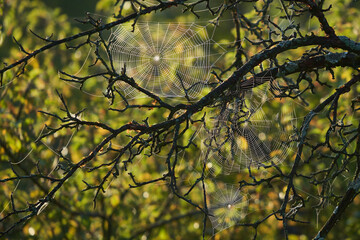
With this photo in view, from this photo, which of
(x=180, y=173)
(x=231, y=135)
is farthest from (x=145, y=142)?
(x=180, y=173)

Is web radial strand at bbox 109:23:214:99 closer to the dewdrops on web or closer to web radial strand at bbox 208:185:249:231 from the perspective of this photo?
the dewdrops on web

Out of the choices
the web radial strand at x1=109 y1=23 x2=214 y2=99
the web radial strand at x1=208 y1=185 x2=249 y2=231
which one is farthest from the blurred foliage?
the web radial strand at x1=109 y1=23 x2=214 y2=99

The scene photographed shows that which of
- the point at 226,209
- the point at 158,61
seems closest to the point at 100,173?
the point at 158,61

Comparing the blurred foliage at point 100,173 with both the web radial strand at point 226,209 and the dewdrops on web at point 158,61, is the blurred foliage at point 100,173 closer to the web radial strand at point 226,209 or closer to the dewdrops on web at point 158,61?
the web radial strand at point 226,209

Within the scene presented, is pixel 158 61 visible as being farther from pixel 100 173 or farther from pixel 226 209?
pixel 226 209

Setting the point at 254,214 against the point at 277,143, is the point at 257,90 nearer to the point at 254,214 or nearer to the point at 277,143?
the point at 277,143

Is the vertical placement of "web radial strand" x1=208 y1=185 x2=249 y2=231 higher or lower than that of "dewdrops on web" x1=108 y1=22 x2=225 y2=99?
lower

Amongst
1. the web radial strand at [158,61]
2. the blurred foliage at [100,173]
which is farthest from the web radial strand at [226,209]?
the web radial strand at [158,61]

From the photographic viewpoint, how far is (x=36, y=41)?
6840 mm

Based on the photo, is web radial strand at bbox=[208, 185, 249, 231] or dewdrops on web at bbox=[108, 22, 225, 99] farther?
web radial strand at bbox=[208, 185, 249, 231]

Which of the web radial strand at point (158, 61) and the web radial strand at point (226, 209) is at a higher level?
the web radial strand at point (158, 61)

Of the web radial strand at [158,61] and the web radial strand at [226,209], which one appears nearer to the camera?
the web radial strand at [158,61]

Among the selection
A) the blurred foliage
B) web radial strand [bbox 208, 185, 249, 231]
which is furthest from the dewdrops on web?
web radial strand [bbox 208, 185, 249, 231]

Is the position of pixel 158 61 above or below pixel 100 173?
above
